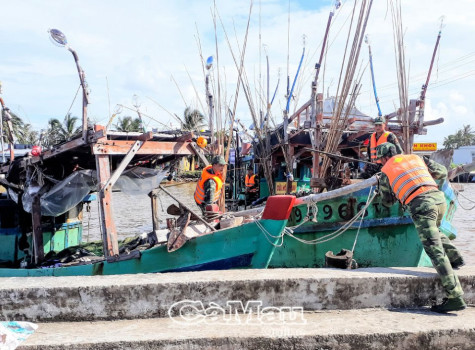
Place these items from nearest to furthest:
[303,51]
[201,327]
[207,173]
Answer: [201,327] → [207,173] → [303,51]

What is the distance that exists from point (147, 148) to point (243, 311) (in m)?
3.16

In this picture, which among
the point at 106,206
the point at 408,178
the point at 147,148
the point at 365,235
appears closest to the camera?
the point at 408,178

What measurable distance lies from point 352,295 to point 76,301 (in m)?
2.09

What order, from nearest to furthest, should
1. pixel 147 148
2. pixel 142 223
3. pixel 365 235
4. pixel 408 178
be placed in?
pixel 408 178
pixel 147 148
pixel 365 235
pixel 142 223

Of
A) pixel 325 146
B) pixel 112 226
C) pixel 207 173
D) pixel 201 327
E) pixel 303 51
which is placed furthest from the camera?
pixel 303 51

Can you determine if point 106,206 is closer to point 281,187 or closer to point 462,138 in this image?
point 281,187

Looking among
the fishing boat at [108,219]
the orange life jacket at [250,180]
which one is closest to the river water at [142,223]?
the fishing boat at [108,219]

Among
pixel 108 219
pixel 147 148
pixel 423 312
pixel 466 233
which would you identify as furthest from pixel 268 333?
pixel 466 233

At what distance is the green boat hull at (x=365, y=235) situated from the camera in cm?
576

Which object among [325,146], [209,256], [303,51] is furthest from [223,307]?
[303,51]

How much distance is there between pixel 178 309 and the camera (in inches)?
123

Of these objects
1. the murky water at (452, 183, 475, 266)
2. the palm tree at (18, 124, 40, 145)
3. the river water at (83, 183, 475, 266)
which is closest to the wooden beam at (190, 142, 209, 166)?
the river water at (83, 183, 475, 266)

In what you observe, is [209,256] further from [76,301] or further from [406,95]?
[406,95]

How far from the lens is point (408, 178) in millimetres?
3539
